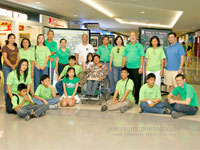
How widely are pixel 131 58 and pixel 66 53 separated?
5.77ft

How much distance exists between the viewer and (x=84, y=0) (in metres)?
10.3

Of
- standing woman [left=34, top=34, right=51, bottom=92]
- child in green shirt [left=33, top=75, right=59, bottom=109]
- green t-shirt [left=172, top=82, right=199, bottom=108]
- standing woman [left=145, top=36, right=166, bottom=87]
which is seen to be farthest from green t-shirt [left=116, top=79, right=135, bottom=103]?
standing woman [left=34, top=34, right=51, bottom=92]

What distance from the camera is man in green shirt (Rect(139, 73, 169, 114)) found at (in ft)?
15.1

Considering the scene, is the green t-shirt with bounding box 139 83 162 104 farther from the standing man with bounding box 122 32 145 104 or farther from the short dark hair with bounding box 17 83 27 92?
the short dark hair with bounding box 17 83 27 92

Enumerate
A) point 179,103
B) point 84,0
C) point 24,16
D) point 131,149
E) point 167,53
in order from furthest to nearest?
point 24,16 → point 84,0 → point 167,53 → point 179,103 → point 131,149

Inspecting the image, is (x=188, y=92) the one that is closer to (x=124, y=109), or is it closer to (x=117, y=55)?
(x=124, y=109)

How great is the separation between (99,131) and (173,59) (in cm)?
257

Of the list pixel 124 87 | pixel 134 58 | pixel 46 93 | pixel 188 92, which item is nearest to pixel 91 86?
pixel 124 87

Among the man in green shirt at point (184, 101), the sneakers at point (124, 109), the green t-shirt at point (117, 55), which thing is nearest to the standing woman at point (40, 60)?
the green t-shirt at point (117, 55)

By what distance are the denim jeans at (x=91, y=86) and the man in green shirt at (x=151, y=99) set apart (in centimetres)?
119

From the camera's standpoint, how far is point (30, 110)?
4.26 m

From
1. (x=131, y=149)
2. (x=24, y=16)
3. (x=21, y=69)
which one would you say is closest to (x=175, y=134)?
(x=131, y=149)

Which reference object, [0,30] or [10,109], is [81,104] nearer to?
[10,109]

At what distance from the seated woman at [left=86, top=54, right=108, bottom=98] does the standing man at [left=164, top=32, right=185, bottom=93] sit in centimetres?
141
